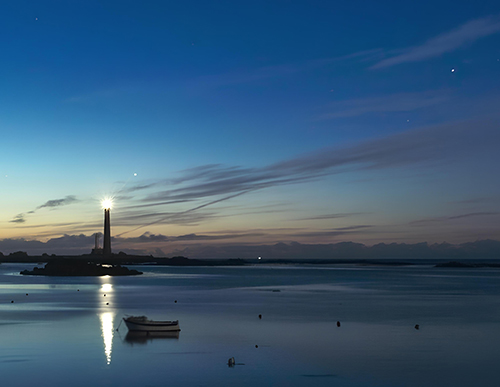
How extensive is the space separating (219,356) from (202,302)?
3962 cm

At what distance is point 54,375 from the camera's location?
29.7 meters

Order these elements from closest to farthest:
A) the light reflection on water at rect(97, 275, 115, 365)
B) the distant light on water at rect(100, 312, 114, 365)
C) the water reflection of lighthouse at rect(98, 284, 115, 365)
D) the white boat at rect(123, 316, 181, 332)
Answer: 1. the distant light on water at rect(100, 312, 114, 365)
2. the water reflection of lighthouse at rect(98, 284, 115, 365)
3. the light reflection on water at rect(97, 275, 115, 365)
4. the white boat at rect(123, 316, 181, 332)

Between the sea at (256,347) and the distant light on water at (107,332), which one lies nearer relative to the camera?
the sea at (256,347)

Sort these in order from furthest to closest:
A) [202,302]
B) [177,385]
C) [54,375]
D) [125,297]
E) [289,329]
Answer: [125,297] < [202,302] < [289,329] < [54,375] < [177,385]

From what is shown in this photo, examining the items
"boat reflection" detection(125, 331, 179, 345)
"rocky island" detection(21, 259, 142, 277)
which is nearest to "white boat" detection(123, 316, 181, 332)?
"boat reflection" detection(125, 331, 179, 345)

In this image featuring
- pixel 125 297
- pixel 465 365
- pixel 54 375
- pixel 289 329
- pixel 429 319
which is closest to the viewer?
pixel 54 375

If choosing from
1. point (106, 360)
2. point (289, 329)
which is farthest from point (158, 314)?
point (106, 360)

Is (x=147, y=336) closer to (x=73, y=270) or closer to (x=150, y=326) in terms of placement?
(x=150, y=326)

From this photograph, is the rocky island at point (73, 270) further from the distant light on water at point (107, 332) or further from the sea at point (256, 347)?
the distant light on water at point (107, 332)

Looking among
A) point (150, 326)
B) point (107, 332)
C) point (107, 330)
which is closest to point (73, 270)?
point (107, 330)

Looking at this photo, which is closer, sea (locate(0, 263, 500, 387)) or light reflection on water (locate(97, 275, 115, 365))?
sea (locate(0, 263, 500, 387))

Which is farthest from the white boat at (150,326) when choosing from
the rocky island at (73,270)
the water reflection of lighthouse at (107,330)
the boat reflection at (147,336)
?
the rocky island at (73,270)

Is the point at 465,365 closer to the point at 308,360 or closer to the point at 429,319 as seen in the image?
the point at 308,360

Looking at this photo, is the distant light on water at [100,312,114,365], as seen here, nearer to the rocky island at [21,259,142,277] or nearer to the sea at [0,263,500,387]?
the sea at [0,263,500,387]
